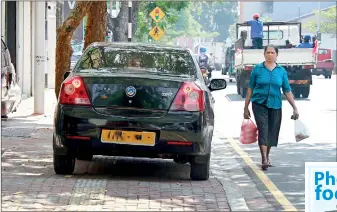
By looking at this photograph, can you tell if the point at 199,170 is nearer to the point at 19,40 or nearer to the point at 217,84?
the point at 217,84

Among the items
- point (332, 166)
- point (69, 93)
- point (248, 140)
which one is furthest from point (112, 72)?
point (332, 166)

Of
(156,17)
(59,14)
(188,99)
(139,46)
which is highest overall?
(59,14)

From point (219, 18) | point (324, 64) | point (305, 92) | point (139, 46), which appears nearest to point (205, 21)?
point (219, 18)

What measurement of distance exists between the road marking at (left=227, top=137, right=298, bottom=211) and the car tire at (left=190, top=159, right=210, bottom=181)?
2.36 feet

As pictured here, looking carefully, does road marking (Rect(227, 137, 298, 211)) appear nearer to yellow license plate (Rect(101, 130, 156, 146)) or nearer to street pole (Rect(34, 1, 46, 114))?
yellow license plate (Rect(101, 130, 156, 146))

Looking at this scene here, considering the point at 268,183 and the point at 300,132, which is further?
the point at 300,132

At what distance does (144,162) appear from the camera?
11.9m

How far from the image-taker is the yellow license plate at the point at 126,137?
950cm

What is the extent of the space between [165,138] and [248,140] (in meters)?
2.94

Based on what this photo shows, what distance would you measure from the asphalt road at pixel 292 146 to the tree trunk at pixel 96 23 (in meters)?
2.97

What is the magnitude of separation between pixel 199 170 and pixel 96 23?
828cm

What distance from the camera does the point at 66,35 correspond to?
16781mm

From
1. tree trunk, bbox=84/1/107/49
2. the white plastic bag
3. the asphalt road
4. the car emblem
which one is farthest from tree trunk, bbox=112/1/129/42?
the car emblem

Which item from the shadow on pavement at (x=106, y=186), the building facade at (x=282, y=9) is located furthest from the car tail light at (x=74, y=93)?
the building facade at (x=282, y=9)
